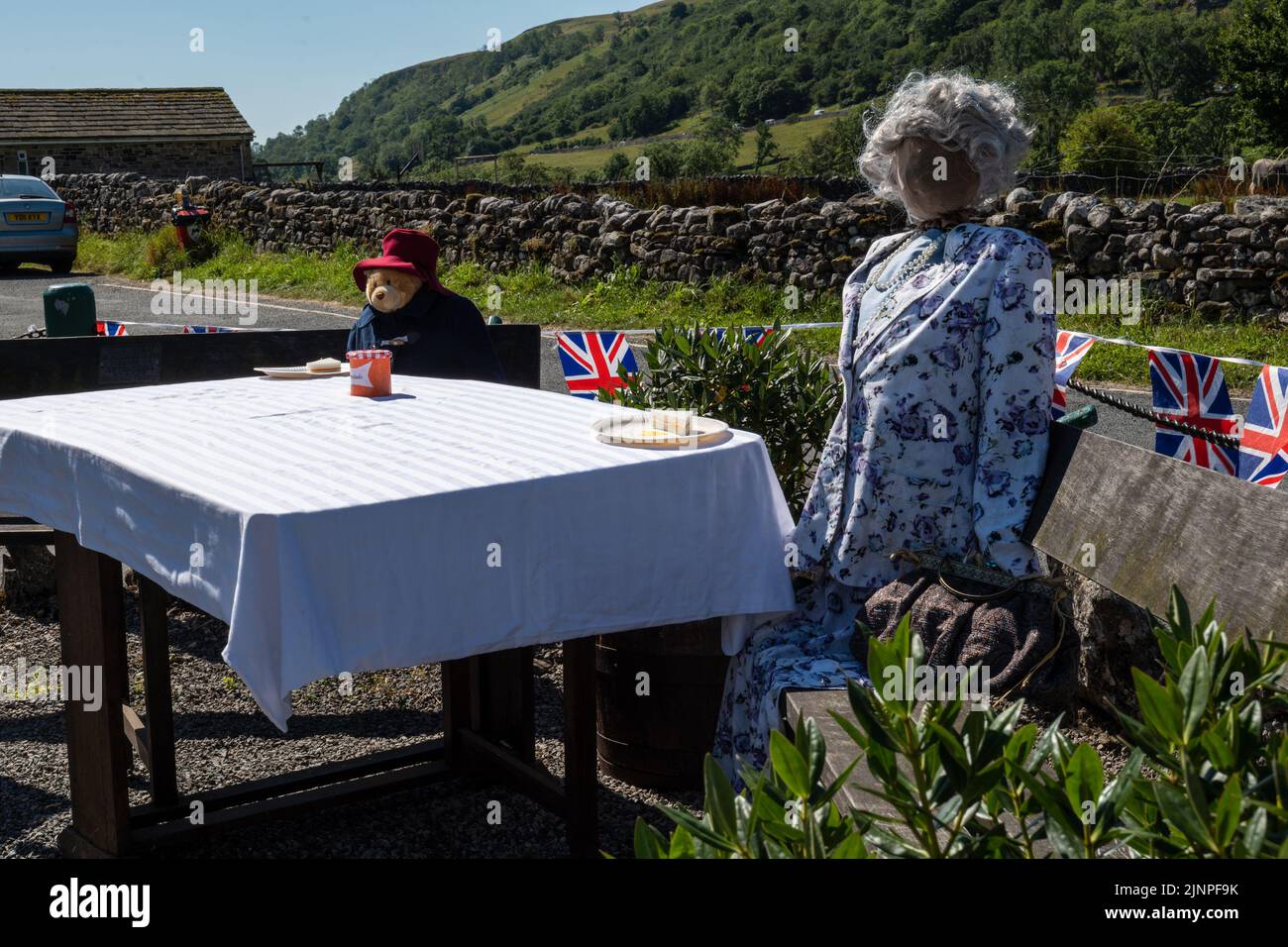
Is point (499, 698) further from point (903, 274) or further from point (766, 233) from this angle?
point (766, 233)

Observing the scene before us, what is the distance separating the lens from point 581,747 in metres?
2.98

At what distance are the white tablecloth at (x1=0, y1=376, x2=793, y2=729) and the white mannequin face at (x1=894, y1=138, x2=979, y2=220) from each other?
69 centimetres

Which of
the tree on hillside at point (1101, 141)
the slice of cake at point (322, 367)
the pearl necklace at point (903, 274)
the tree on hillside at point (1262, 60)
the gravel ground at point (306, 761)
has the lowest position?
the gravel ground at point (306, 761)

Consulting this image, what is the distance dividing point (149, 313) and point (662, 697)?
1403 cm

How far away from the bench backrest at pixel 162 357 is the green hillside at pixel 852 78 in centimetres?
2492

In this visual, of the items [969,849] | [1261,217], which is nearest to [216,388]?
[969,849]

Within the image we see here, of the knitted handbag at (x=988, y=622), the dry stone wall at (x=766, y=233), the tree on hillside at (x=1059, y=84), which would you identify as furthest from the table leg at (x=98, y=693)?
the tree on hillside at (x=1059, y=84)

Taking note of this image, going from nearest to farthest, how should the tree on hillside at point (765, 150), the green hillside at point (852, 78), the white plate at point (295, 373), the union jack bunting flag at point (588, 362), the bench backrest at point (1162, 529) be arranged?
the bench backrest at point (1162, 529) → the white plate at point (295, 373) → the union jack bunting flag at point (588, 362) → the green hillside at point (852, 78) → the tree on hillside at point (765, 150)

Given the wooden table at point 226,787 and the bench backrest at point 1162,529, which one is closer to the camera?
the bench backrest at point 1162,529

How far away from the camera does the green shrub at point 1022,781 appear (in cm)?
109

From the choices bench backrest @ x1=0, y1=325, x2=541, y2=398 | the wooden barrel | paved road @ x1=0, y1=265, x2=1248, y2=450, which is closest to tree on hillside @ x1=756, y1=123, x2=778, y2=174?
paved road @ x1=0, y1=265, x2=1248, y2=450

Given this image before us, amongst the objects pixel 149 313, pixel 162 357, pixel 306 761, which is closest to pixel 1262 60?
pixel 149 313

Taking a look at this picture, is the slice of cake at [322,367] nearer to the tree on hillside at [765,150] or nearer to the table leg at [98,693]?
the table leg at [98,693]

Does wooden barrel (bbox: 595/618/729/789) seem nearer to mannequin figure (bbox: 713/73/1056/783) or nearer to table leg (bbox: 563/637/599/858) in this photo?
mannequin figure (bbox: 713/73/1056/783)
